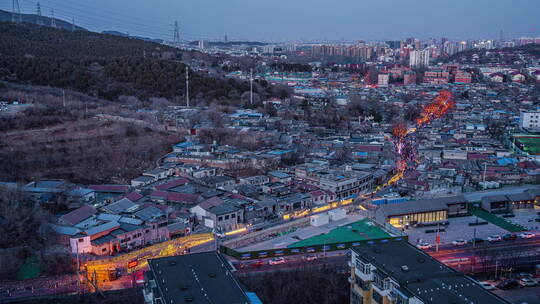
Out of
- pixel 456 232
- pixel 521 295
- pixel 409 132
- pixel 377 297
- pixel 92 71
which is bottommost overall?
pixel 521 295

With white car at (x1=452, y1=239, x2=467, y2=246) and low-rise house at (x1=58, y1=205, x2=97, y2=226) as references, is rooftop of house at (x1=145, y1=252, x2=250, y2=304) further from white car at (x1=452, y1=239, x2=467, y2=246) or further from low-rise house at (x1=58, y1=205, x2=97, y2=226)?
white car at (x1=452, y1=239, x2=467, y2=246)

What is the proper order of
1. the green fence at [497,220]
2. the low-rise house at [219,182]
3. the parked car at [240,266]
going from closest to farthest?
the parked car at [240,266], the green fence at [497,220], the low-rise house at [219,182]

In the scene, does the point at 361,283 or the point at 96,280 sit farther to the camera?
the point at 96,280

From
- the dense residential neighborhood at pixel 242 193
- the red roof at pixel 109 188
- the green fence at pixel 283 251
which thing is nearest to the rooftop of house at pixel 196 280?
the dense residential neighborhood at pixel 242 193

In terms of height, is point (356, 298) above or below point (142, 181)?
below

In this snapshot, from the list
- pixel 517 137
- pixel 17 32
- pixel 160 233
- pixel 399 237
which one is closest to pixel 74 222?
pixel 160 233

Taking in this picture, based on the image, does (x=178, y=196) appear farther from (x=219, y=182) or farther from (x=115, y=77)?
(x=115, y=77)

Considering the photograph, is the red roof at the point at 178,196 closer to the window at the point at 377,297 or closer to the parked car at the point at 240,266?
the parked car at the point at 240,266

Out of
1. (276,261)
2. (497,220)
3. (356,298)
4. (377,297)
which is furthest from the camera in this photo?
(497,220)

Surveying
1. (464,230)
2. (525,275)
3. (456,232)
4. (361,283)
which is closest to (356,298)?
(361,283)

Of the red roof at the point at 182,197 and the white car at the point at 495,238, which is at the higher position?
the red roof at the point at 182,197
